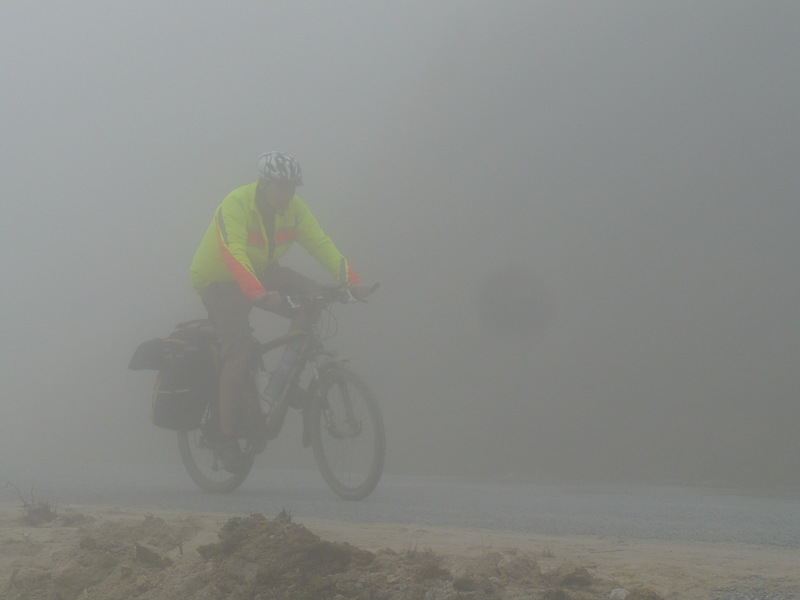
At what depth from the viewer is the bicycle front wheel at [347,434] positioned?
5.37m

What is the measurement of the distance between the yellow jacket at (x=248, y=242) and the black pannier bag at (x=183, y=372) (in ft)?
1.10

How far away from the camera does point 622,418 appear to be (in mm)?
12000

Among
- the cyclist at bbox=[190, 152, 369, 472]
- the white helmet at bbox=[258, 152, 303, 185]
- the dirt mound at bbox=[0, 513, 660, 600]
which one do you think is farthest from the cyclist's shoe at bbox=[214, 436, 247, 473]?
the dirt mound at bbox=[0, 513, 660, 600]

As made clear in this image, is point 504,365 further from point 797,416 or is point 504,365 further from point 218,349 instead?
point 218,349

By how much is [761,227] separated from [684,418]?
3219 millimetres

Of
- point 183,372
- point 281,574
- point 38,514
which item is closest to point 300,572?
point 281,574

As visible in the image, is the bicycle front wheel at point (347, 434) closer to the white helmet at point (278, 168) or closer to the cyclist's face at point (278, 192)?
the cyclist's face at point (278, 192)

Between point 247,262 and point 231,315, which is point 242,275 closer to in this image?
point 247,262

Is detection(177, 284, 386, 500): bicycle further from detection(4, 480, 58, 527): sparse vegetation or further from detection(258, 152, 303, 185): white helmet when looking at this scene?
detection(4, 480, 58, 527): sparse vegetation

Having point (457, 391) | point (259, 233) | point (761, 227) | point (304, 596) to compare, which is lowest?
point (304, 596)

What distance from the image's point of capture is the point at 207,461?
6.30 meters

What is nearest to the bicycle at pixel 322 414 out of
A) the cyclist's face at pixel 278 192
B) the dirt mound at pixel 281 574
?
the cyclist's face at pixel 278 192

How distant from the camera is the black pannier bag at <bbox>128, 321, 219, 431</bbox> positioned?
19.3 feet

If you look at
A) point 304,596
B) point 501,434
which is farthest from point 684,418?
point 304,596
